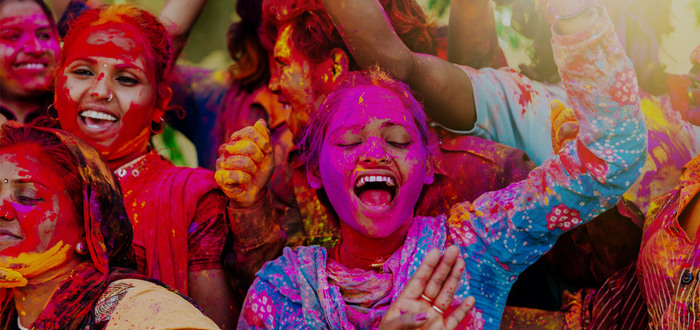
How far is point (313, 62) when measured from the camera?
318cm

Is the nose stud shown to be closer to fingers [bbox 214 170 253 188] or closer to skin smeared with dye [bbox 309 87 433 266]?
fingers [bbox 214 170 253 188]

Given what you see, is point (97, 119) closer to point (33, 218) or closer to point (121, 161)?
point (121, 161)

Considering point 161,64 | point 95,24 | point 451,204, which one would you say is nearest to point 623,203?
point 451,204

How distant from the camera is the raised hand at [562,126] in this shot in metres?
2.66

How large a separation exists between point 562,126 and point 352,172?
0.70 m

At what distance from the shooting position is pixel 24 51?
3.63m

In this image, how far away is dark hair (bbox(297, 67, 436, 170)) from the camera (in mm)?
2723

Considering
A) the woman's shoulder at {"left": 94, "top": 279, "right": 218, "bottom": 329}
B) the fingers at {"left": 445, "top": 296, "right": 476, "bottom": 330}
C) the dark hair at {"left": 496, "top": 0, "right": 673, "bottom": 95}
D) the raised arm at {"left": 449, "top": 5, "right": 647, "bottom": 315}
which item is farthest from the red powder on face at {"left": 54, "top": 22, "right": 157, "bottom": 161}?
the dark hair at {"left": 496, "top": 0, "right": 673, "bottom": 95}

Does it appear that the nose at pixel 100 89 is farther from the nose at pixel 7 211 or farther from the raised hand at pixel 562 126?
the raised hand at pixel 562 126

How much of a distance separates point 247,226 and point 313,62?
27.9 inches

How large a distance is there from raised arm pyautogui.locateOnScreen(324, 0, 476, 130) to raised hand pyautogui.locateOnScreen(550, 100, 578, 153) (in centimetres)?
37

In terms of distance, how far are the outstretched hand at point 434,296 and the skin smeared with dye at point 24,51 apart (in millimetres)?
2188

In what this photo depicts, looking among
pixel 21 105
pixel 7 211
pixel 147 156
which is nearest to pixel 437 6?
pixel 147 156

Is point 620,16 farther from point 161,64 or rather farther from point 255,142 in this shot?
point 161,64
